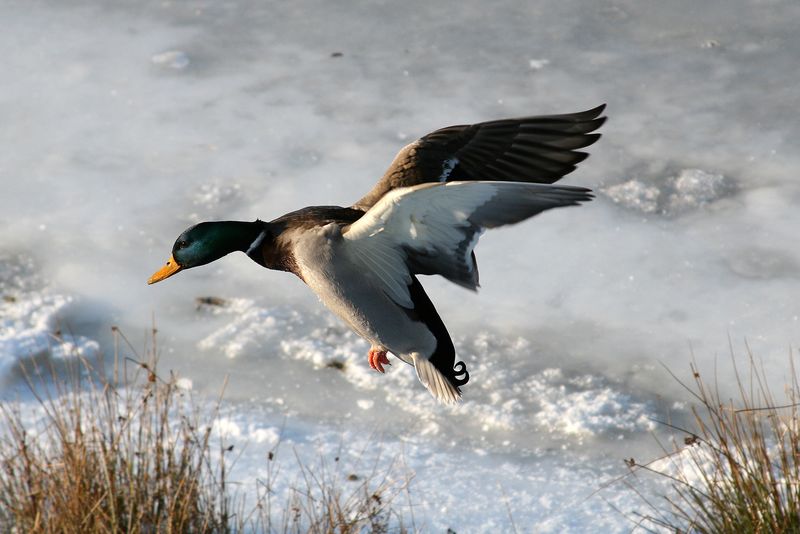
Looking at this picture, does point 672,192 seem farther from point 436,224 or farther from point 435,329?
point 436,224

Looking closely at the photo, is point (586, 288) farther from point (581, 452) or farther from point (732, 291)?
point (581, 452)

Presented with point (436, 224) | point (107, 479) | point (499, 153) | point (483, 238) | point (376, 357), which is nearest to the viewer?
point (436, 224)

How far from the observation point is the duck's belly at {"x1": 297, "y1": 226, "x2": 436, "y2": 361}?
2.36m

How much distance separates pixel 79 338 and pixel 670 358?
2.46 metres

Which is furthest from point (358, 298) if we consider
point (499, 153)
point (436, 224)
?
point (499, 153)

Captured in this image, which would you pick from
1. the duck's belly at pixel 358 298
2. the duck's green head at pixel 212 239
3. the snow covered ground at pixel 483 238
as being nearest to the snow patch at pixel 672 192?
the snow covered ground at pixel 483 238

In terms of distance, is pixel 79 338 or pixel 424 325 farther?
pixel 79 338

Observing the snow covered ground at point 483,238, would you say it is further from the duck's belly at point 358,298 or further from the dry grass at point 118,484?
the duck's belly at point 358,298

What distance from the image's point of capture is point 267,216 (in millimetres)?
5543

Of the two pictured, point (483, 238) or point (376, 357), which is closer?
point (376, 357)

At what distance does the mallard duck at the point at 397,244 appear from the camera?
2.18 metres

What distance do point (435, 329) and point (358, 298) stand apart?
25 cm

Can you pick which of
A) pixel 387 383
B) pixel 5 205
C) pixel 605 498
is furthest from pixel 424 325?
pixel 5 205

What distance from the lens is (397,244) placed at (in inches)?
93.1
